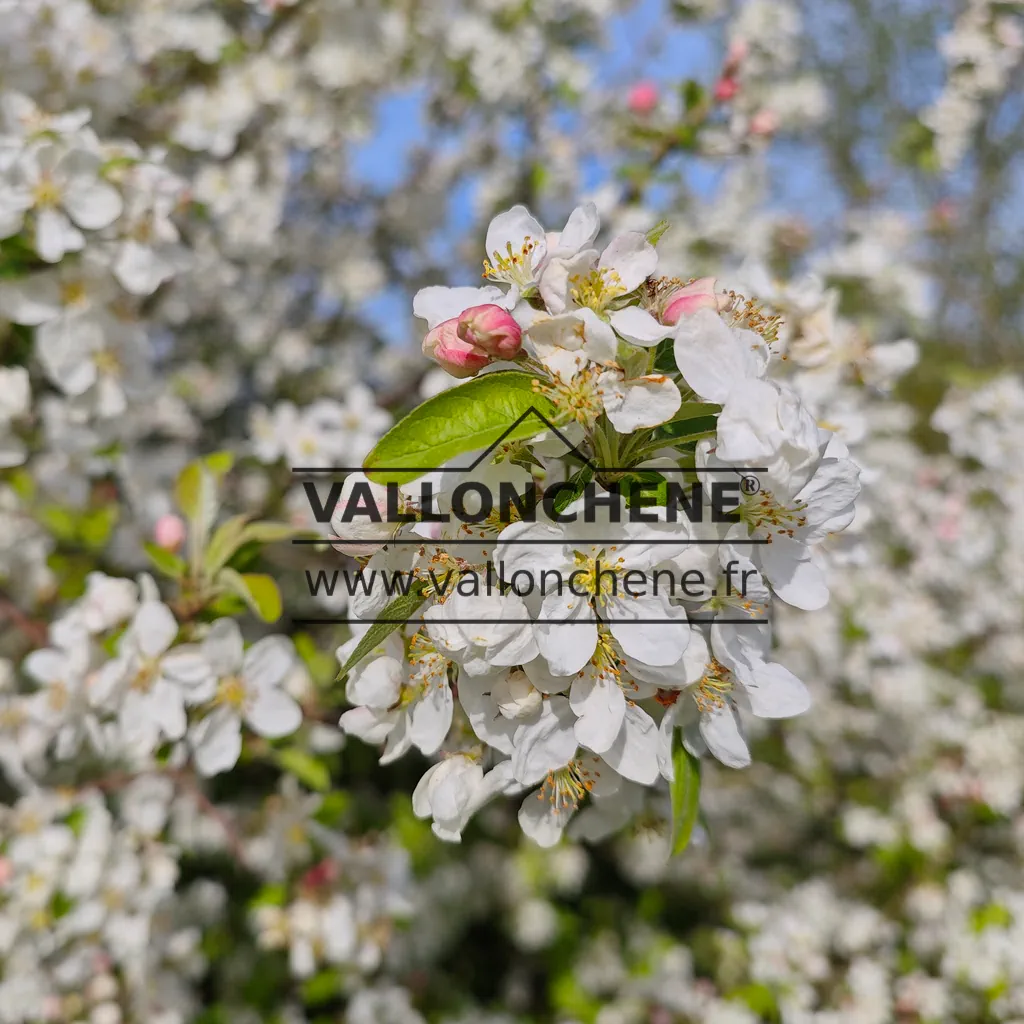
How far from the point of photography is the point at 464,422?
91 centimetres

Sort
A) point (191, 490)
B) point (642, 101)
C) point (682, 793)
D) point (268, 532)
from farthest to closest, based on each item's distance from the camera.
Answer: point (642, 101)
point (191, 490)
point (268, 532)
point (682, 793)

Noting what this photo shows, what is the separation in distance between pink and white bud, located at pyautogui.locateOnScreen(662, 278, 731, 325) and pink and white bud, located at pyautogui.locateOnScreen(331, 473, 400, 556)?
0.39m

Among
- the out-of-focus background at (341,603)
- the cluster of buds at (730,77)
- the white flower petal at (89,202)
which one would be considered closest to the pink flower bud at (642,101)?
the out-of-focus background at (341,603)

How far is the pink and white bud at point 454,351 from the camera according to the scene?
940 millimetres

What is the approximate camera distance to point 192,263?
194 cm

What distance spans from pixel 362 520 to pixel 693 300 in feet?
1.50

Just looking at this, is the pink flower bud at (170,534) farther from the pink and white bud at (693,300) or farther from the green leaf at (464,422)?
the pink and white bud at (693,300)

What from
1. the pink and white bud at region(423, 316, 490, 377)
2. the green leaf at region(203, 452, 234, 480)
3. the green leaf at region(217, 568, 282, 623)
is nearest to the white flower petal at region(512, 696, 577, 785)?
the pink and white bud at region(423, 316, 490, 377)

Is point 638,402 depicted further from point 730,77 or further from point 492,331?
point 730,77

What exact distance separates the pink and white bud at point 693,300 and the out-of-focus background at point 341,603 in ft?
1.19

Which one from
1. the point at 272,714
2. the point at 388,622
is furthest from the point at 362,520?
the point at 272,714

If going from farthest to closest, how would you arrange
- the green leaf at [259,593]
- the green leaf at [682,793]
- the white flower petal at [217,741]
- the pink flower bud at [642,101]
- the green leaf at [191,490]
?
1. the pink flower bud at [642,101]
2. the green leaf at [191,490]
3. the white flower petal at [217,741]
4. the green leaf at [259,593]
5. the green leaf at [682,793]

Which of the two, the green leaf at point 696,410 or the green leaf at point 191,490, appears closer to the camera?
the green leaf at point 696,410

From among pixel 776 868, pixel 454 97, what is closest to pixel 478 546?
pixel 776 868
